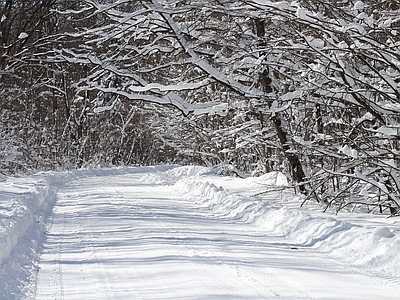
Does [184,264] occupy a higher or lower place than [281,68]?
lower

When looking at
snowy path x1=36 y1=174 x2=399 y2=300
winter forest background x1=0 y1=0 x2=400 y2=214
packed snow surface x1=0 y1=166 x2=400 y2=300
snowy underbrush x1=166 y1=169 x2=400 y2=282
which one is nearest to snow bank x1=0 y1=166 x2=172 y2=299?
packed snow surface x1=0 y1=166 x2=400 y2=300

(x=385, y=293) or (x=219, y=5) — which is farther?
(x=219, y=5)

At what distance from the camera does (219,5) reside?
6.80 meters

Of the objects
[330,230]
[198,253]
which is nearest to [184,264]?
[198,253]

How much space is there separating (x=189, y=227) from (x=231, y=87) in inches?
89.2

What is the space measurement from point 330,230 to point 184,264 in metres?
2.10

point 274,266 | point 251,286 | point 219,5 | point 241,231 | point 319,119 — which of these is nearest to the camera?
point 251,286

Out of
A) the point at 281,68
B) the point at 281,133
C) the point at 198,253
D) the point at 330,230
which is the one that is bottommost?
the point at 198,253

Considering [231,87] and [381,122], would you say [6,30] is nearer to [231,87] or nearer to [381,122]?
[231,87]

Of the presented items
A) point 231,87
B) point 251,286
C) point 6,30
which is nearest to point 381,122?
point 231,87

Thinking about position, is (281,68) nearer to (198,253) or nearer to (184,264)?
(198,253)

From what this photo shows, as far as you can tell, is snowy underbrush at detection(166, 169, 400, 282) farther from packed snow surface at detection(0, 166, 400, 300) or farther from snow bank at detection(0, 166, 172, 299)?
snow bank at detection(0, 166, 172, 299)

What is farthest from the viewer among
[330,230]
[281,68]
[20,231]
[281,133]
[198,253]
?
[281,133]

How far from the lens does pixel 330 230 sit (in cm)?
662
